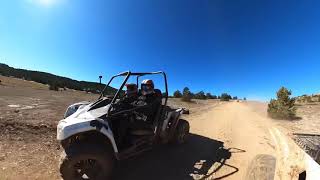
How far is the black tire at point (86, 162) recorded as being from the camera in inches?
179

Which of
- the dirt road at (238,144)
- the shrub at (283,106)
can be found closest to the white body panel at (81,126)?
the dirt road at (238,144)

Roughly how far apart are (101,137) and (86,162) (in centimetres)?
59

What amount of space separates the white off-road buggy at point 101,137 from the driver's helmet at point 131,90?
218 mm

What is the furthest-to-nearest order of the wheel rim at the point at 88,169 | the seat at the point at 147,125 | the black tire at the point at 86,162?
the seat at the point at 147,125
the wheel rim at the point at 88,169
the black tire at the point at 86,162

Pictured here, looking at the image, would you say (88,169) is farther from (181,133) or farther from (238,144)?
(238,144)

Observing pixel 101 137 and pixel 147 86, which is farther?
pixel 147 86

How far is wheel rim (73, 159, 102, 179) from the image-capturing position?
4766 millimetres

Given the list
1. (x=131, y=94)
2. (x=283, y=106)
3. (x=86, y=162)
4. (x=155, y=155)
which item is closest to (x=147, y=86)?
(x=131, y=94)

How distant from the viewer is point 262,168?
5.87m

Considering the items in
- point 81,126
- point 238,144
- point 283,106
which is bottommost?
point 238,144

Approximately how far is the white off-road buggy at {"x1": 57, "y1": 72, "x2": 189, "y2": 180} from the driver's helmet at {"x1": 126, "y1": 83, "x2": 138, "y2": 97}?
0.72 feet

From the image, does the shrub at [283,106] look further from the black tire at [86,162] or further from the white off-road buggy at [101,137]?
the black tire at [86,162]

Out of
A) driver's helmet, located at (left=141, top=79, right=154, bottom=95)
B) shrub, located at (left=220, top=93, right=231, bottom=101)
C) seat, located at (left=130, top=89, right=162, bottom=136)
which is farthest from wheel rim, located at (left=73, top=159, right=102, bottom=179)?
shrub, located at (left=220, top=93, right=231, bottom=101)

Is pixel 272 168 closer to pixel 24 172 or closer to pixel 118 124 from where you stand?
pixel 118 124
